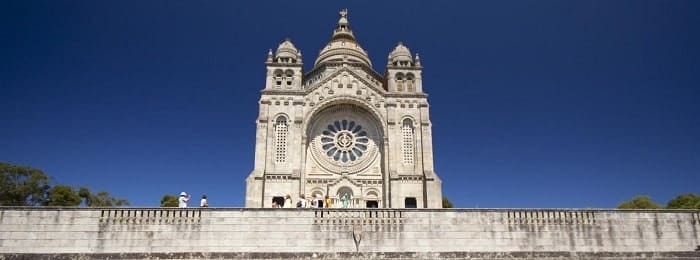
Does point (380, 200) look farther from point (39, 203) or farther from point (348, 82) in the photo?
point (39, 203)

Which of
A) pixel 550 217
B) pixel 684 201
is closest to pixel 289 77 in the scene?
pixel 550 217

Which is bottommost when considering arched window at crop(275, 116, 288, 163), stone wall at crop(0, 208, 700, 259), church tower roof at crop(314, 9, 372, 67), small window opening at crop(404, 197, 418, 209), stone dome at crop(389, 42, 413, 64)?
stone wall at crop(0, 208, 700, 259)

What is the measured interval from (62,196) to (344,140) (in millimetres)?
25948

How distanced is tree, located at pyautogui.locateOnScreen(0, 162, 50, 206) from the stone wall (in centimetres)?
2429

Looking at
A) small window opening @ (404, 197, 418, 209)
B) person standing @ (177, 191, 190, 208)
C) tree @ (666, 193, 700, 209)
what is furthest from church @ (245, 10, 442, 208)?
tree @ (666, 193, 700, 209)

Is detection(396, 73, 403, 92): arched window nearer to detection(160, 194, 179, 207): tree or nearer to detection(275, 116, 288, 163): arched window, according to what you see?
detection(275, 116, 288, 163): arched window

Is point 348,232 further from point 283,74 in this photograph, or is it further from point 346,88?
point 283,74

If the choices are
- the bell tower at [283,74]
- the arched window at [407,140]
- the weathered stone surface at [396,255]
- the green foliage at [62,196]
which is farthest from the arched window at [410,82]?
the green foliage at [62,196]

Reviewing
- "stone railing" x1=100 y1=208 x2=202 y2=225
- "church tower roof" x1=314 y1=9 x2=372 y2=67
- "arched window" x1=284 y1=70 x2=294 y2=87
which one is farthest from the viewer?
"church tower roof" x1=314 y1=9 x2=372 y2=67

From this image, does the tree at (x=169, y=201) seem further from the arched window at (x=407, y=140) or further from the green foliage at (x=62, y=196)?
the arched window at (x=407, y=140)

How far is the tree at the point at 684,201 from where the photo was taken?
151ft

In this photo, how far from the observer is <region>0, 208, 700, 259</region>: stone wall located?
20.5 meters

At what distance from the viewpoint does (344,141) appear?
4084 centimetres

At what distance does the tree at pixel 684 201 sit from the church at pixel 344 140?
27298mm
